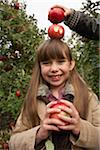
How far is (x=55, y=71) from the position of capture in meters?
2.04

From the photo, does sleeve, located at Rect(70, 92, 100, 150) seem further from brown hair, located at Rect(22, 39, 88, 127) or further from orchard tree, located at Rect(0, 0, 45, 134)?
orchard tree, located at Rect(0, 0, 45, 134)

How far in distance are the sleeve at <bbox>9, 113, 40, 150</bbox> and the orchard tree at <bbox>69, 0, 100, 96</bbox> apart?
120 cm

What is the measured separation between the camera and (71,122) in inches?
71.0

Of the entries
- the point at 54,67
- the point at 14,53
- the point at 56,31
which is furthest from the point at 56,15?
the point at 14,53

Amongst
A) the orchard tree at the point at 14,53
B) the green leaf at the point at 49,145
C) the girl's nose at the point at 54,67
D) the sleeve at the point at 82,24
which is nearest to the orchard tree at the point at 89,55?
the orchard tree at the point at 14,53

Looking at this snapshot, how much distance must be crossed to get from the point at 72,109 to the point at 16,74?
2.24m

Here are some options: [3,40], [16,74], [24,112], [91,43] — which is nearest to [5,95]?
[16,74]

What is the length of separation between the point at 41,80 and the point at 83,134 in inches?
14.2

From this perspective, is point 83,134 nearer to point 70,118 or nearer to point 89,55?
point 70,118

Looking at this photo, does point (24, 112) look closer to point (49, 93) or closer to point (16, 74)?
point (49, 93)

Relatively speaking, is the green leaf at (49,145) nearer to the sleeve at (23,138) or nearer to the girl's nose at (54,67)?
the sleeve at (23,138)

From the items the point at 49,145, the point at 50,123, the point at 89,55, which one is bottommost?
the point at 89,55

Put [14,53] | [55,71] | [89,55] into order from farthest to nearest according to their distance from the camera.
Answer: [14,53] → [89,55] → [55,71]

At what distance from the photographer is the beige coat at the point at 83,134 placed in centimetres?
189
